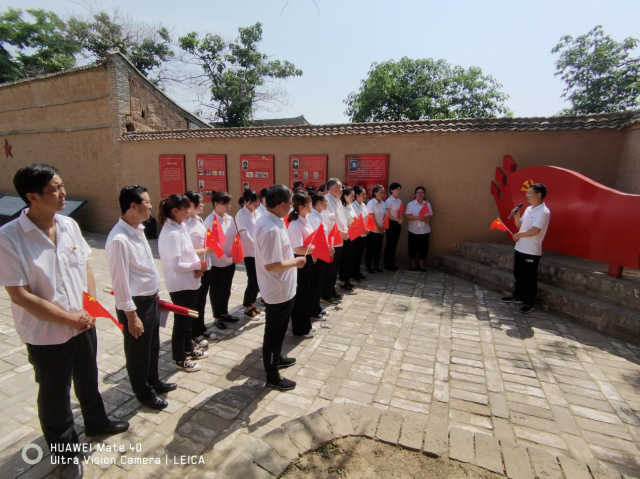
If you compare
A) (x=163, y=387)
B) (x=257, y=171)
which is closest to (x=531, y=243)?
(x=163, y=387)

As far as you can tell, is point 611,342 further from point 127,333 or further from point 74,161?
point 74,161

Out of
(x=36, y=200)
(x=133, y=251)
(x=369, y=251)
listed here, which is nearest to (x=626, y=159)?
(x=369, y=251)

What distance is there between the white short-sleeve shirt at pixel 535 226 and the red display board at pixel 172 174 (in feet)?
29.4

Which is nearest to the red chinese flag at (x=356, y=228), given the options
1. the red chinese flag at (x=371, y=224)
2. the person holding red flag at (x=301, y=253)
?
the red chinese flag at (x=371, y=224)

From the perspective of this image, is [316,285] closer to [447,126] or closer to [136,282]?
[136,282]

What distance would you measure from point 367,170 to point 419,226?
185cm

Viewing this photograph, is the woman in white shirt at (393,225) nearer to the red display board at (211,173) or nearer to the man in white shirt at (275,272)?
the man in white shirt at (275,272)

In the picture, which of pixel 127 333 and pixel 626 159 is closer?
pixel 127 333

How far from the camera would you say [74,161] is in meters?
12.1

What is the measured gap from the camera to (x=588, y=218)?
5.03m

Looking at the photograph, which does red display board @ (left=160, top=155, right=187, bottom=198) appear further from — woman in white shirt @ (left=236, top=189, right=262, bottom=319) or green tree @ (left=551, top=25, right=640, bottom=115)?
green tree @ (left=551, top=25, right=640, bottom=115)

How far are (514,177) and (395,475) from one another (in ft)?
20.1

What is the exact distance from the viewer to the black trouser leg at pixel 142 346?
104 inches

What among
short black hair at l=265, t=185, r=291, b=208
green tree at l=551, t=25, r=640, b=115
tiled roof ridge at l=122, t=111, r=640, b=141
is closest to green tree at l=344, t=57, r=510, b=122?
green tree at l=551, t=25, r=640, b=115
